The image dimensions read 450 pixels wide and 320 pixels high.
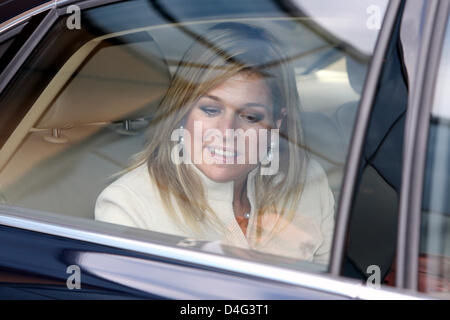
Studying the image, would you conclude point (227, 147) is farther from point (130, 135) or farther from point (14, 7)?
point (14, 7)

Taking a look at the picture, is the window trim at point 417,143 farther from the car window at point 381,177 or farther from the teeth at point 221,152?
the teeth at point 221,152

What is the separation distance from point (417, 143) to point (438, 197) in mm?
127

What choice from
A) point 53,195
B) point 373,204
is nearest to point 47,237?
point 53,195

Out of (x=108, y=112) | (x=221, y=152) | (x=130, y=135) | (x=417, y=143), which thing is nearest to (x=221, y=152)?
(x=221, y=152)

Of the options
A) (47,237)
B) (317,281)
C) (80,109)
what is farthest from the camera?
(80,109)

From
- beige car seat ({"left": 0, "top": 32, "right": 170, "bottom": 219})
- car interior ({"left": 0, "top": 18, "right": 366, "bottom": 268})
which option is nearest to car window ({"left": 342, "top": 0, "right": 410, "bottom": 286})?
car interior ({"left": 0, "top": 18, "right": 366, "bottom": 268})

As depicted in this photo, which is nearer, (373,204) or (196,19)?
(373,204)

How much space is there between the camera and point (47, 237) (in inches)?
58.2

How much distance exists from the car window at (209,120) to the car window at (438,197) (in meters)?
0.33

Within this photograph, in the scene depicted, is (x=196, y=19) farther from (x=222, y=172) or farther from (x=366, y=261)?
(x=366, y=261)

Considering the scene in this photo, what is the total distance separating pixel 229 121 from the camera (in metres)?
1.76

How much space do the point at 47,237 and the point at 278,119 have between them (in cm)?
74

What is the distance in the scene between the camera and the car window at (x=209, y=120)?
1681 mm

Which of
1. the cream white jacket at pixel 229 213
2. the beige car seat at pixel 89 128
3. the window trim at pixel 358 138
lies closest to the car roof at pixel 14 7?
the beige car seat at pixel 89 128
